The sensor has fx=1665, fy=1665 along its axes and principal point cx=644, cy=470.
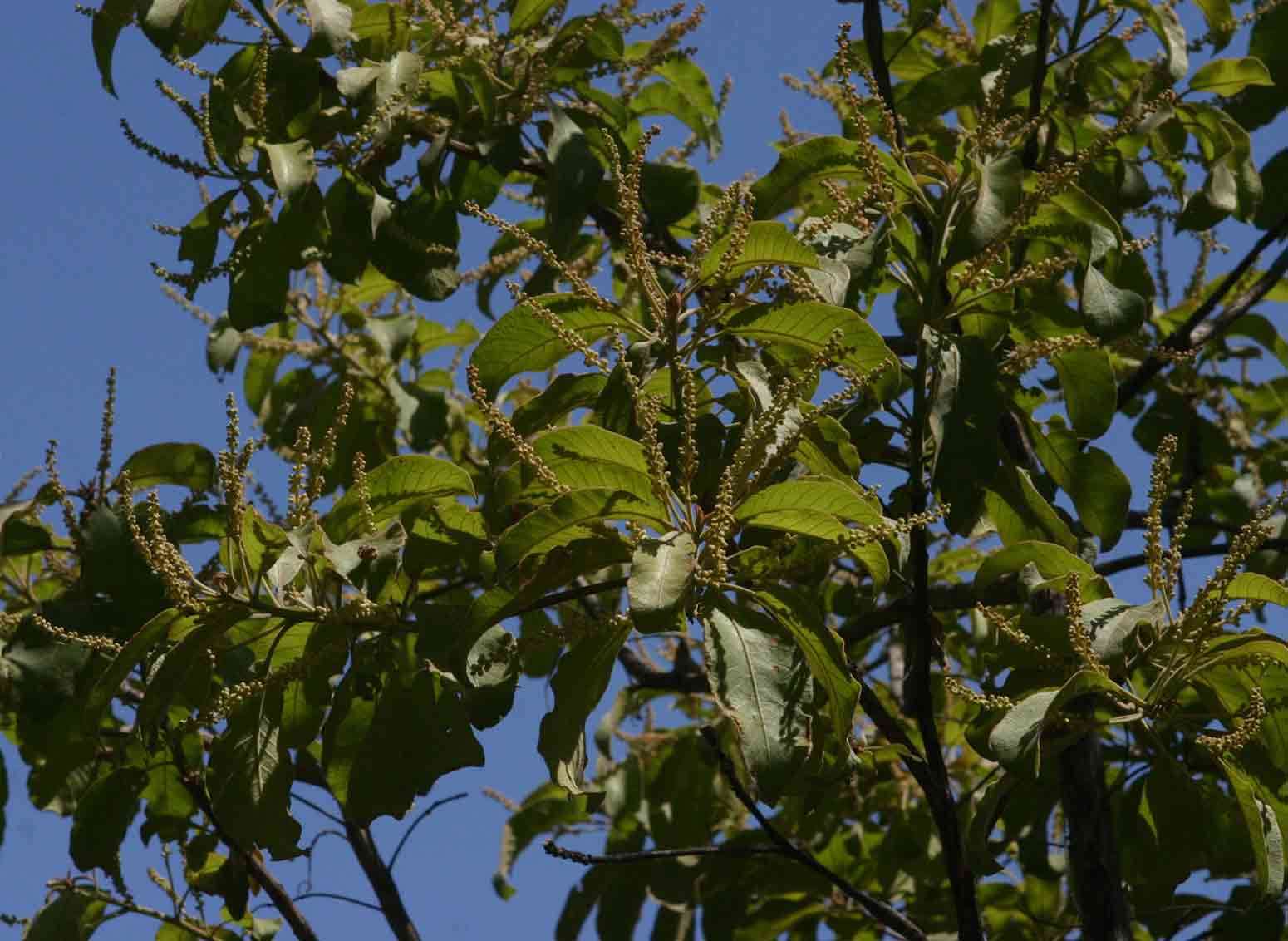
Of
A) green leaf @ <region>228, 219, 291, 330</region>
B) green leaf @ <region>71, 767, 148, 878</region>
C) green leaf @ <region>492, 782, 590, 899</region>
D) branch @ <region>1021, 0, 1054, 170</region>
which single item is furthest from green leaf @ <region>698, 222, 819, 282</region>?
green leaf @ <region>492, 782, 590, 899</region>

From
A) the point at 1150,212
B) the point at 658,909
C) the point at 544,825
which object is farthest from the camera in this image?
the point at 544,825

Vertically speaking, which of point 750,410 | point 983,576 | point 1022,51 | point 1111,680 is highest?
point 1022,51

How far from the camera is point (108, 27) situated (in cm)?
265

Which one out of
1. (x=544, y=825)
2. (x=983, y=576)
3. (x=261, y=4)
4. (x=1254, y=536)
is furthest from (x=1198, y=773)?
(x=261, y=4)

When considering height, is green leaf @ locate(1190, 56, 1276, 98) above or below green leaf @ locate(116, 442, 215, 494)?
above

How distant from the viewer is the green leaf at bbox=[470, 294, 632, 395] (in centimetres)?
217

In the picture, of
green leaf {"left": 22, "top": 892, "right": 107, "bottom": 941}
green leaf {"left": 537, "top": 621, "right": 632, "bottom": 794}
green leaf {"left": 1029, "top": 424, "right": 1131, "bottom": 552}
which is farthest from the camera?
green leaf {"left": 22, "top": 892, "right": 107, "bottom": 941}

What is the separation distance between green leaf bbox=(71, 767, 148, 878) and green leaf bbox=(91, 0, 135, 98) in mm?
1104

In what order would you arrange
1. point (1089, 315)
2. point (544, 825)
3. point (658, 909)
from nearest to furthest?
point (1089, 315) < point (658, 909) < point (544, 825)

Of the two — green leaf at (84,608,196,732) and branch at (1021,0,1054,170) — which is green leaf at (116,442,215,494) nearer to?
green leaf at (84,608,196,732)

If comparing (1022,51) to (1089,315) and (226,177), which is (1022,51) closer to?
(1089,315)

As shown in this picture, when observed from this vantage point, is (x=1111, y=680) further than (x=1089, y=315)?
No

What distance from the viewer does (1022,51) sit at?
295 centimetres

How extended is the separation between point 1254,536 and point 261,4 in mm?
1898
